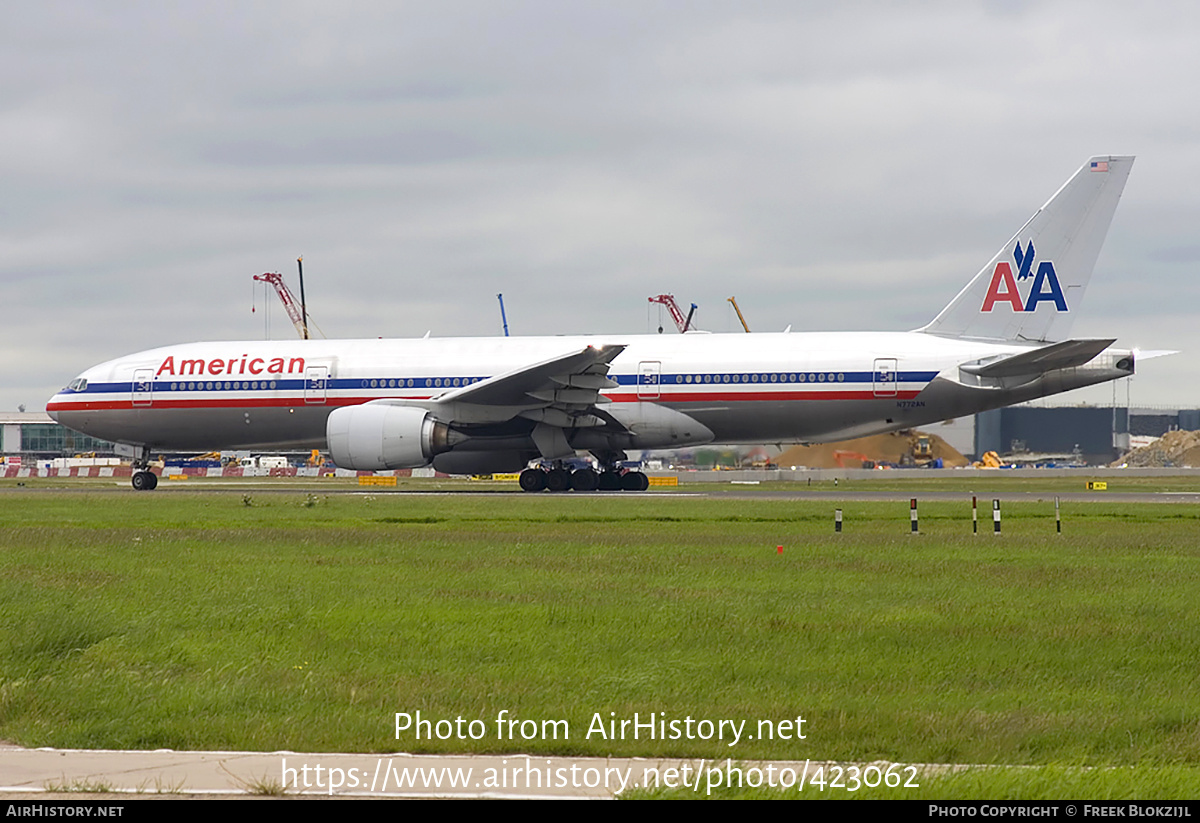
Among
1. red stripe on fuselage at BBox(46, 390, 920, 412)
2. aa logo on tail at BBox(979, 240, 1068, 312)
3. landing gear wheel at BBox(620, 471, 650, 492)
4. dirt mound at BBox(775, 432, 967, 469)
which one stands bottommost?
landing gear wheel at BBox(620, 471, 650, 492)

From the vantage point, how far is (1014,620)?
12.2m

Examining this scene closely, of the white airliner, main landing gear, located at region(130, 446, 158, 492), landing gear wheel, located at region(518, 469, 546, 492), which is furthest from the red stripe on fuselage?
landing gear wheel, located at region(518, 469, 546, 492)

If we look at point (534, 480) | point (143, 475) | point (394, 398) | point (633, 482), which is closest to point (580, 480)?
point (534, 480)

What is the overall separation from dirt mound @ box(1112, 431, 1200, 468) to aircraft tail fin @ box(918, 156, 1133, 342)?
77387 millimetres

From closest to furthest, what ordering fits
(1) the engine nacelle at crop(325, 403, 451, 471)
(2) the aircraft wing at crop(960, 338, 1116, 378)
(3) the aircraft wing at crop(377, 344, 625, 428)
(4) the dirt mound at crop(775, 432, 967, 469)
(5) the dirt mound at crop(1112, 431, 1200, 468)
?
(2) the aircraft wing at crop(960, 338, 1116, 378) < (3) the aircraft wing at crop(377, 344, 625, 428) < (1) the engine nacelle at crop(325, 403, 451, 471) < (4) the dirt mound at crop(775, 432, 967, 469) < (5) the dirt mound at crop(1112, 431, 1200, 468)

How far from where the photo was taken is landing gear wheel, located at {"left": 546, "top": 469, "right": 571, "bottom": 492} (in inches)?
1551

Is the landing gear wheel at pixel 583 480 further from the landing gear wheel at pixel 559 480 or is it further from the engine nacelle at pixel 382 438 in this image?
the engine nacelle at pixel 382 438

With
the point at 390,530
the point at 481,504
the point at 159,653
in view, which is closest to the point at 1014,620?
the point at 159,653

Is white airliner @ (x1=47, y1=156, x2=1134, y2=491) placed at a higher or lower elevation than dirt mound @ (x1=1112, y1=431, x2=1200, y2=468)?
higher

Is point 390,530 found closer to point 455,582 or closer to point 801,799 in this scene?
point 455,582

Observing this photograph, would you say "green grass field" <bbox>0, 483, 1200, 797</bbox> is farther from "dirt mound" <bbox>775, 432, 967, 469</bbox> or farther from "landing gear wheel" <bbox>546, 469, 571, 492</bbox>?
"dirt mound" <bbox>775, 432, 967, 469</bbox>

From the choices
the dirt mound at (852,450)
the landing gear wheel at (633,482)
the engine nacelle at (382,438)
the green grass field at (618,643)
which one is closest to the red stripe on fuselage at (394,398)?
the engine nacelle at (382,438)

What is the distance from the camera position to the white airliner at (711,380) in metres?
36.0
